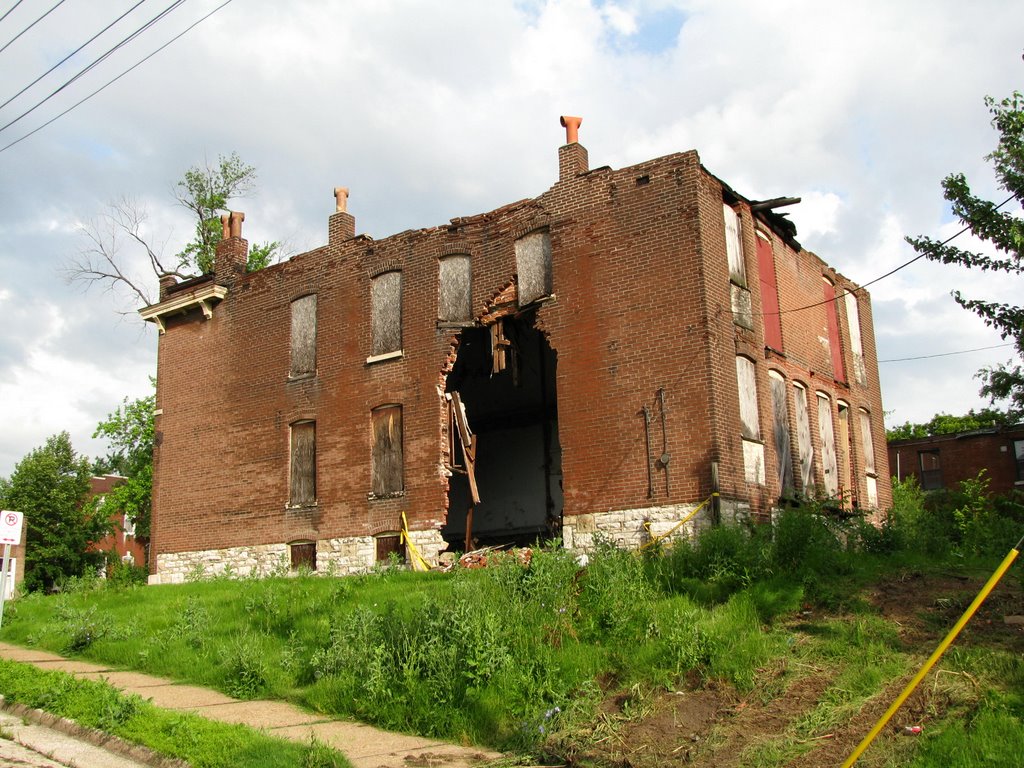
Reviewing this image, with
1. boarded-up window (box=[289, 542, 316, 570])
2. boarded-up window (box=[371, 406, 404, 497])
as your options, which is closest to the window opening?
boarded-up window (box=[371, 406, 404, 497])

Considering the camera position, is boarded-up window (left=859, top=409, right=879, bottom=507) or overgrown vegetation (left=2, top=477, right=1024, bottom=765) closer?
overgrown vegetation (left=2, top=477, right=1024, bottom=765)

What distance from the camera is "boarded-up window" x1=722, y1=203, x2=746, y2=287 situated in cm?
1908

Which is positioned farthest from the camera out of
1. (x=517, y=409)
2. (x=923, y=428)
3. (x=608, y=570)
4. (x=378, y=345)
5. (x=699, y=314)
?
(x=923, y=428)

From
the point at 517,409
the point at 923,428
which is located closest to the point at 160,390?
the point at 517,409

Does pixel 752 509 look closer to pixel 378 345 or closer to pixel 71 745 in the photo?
pixel 378 345

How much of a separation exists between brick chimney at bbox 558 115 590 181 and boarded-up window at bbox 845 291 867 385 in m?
9.23

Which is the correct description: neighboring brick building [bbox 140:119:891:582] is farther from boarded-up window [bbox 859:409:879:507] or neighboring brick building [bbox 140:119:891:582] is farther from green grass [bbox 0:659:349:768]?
green grass [bbox 0:659:349:768]

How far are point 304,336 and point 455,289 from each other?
4.63m

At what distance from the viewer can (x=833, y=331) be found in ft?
77.9

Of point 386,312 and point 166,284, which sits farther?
point 166,284

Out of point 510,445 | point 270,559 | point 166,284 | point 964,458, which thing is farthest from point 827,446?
point 964,458

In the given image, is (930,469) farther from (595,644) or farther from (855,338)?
(595,644)

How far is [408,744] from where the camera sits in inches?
355

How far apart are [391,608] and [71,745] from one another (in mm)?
3740
